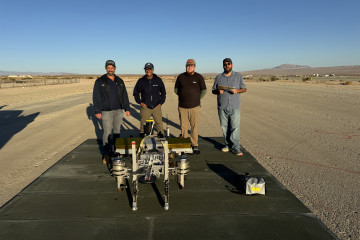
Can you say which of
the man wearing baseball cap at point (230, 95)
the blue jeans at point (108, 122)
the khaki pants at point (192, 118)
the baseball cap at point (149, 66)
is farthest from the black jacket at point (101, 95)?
the man wearing baseball cap at point (230, 95)

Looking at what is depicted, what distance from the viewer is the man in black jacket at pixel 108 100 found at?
5.86 meters

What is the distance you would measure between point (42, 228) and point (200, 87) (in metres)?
4.88

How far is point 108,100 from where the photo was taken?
5945mm

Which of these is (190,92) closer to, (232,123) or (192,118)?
(192,118)

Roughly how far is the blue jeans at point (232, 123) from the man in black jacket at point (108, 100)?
2847 mm

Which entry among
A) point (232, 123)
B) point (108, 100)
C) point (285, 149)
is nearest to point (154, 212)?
point (108, 100)

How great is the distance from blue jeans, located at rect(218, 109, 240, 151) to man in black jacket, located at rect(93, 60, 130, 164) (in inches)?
112

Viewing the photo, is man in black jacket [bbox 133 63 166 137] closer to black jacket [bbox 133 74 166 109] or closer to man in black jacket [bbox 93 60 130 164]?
black jacket [bbox 133 74 166 109]

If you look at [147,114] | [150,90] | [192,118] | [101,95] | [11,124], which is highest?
[150,90]

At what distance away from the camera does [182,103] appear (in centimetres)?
668

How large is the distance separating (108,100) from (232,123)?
138 inches

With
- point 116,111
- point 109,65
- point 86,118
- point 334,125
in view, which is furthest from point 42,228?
point 334,125

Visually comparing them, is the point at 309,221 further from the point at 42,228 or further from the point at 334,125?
the point at 334,125

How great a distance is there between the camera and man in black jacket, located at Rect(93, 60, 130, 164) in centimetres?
586
